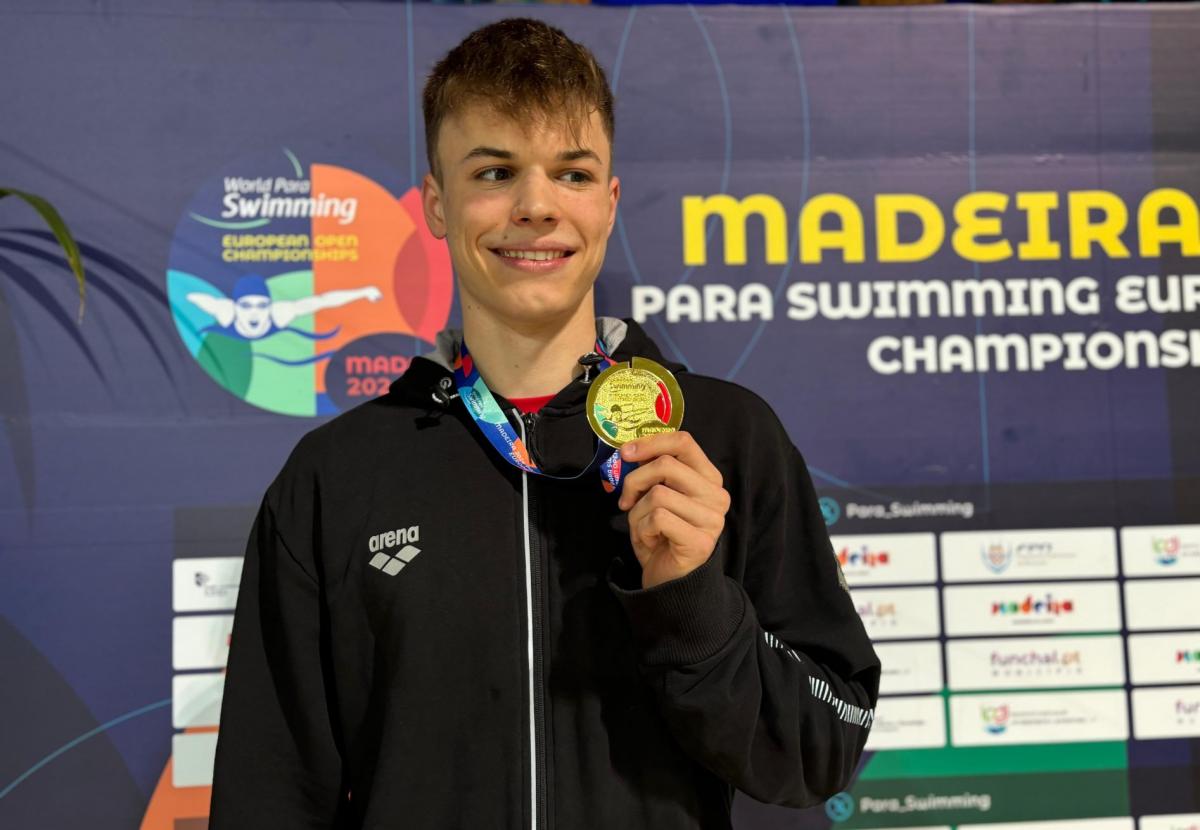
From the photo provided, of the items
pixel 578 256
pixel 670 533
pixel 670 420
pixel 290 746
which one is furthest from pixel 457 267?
pixel 290 746

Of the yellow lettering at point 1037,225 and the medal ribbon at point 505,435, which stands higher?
the yellow lettering at point 1037,225

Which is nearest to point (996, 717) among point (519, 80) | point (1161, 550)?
point (1161, 550)

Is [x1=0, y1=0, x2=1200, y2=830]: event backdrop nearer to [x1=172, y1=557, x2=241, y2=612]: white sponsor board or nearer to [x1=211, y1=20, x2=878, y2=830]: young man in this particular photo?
[x1=172, y1=557, x2=241, y2=612]: white sponsor board

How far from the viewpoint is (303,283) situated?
257cm

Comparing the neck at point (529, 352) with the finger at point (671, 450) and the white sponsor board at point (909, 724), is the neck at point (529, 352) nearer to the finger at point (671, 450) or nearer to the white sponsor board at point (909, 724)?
the finger at point (671, 450)

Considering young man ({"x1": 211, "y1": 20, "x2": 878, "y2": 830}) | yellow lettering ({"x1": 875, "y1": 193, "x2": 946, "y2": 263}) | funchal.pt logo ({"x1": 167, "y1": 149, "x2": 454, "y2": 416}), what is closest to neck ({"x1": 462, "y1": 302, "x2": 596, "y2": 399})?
young man ({"x1": 211, "y1": 20, "x2": 878, "y2": 830})

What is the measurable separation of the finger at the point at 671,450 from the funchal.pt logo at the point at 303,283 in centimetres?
141

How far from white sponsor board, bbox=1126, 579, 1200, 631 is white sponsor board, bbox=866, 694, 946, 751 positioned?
0.51 metres

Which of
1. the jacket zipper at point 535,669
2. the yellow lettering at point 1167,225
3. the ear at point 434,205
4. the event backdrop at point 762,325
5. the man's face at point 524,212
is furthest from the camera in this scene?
the yellow lettering at point 1167,225

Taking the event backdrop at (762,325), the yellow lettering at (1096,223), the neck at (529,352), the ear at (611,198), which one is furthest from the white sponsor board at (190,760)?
the yellow lettering at (1096,223)

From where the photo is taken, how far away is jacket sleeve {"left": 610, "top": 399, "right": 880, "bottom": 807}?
1.27 metres

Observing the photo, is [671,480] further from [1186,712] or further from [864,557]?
[1186,712]

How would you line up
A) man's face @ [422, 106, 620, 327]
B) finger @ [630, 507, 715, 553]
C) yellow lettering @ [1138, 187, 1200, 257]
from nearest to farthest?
1. finger @ [630, 507, 715, 553]
2. man's face @ [422, 106, 620, 327]
3. yellow lettering @ [1138, 187, 1200, 257]

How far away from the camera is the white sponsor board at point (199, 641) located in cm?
250
